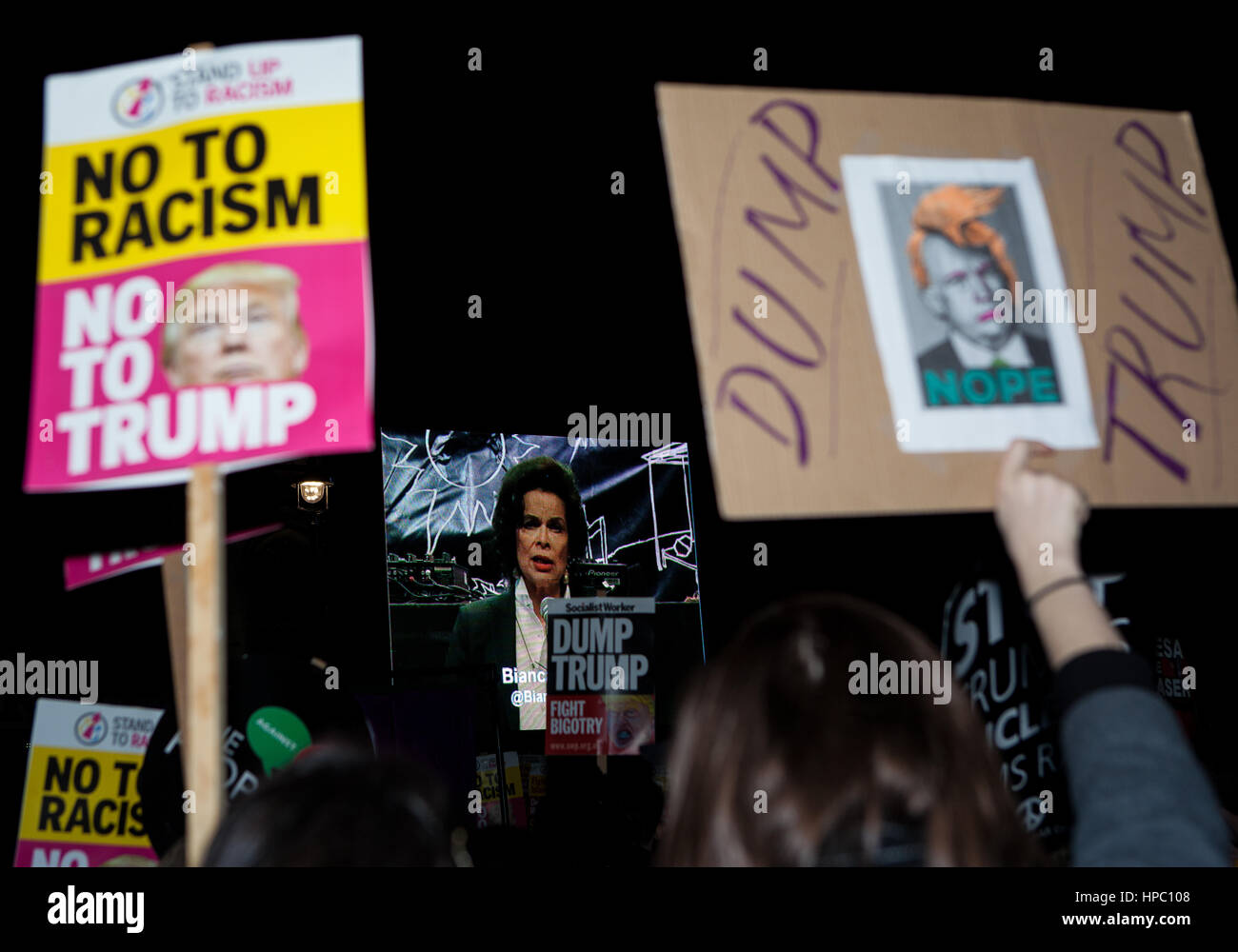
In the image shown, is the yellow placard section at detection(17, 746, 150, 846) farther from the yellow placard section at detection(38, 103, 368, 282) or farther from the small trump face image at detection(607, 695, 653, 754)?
the small trump face image at detection(607, 695, 653, 754)

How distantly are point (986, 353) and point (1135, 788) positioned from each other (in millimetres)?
695

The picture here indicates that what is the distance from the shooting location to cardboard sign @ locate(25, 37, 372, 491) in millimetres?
1329

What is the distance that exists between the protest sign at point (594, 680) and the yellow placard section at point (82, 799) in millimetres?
2083

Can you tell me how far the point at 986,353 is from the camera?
1443 mm

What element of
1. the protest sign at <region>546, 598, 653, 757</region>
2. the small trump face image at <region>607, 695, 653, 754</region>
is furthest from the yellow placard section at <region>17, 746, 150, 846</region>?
the small trump face image at <region>607, 695, 653, 754</region>

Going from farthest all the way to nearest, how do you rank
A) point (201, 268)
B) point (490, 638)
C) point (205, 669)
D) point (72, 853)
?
point (490, 638) → point (72, 853) → point (201, 268) → point (205, 669)

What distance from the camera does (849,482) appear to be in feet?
4.44

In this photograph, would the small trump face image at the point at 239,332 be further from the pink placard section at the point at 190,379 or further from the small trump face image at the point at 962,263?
the small trump face image at the point at 962,263

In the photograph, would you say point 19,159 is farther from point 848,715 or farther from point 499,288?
point 499,288

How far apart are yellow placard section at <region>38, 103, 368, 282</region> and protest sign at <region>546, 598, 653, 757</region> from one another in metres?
3.28

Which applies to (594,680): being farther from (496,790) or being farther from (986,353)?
(986,353)

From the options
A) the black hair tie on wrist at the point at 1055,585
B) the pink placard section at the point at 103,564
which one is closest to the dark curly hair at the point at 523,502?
the pink placard section at the point at 103,564

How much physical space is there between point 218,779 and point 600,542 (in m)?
4.49

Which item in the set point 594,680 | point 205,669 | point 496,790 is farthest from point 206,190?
point 496,790
